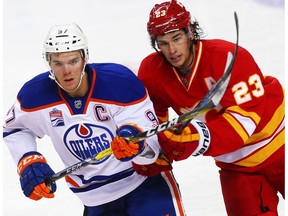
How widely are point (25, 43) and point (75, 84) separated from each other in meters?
2.75

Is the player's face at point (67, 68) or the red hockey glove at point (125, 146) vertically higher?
the player's face at point (67, 68)

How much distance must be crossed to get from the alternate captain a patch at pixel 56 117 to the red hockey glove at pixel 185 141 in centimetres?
43

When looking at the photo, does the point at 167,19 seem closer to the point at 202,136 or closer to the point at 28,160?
the point at 202,136

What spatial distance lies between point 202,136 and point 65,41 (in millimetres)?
679

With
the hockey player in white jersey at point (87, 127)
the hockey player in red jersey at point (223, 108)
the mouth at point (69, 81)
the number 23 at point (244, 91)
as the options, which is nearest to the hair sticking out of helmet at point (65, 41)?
the hockey player in white jersey at point (87, 127)

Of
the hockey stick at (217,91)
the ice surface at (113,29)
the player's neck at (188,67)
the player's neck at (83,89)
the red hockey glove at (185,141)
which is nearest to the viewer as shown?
the hockey stick at (217,91)

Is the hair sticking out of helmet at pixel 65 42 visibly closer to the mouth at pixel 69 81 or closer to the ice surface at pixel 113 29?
the mouth at pixel 69 81

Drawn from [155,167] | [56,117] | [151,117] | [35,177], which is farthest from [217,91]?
[35,177]

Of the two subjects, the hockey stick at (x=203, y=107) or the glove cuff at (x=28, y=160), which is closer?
the hockey stick at (x=203, y=107)

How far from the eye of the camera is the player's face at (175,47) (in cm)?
389

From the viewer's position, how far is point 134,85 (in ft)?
12.5

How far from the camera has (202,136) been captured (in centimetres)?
374

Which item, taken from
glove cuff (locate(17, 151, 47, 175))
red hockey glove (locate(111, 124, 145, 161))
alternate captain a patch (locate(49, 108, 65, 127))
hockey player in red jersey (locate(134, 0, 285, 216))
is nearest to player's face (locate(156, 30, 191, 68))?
hockey player in red jersey (locate(134, 0, 285, 216))

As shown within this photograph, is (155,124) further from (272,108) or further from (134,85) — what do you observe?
(272,108)
